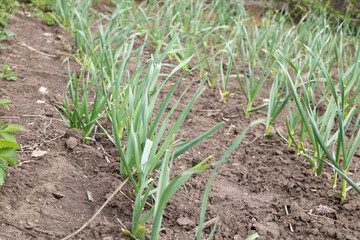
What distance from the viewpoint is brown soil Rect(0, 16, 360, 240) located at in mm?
1406

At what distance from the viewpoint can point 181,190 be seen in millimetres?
1669

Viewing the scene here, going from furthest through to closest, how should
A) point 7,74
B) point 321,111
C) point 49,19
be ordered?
point 49,19 → point 321,111 → point 7,74

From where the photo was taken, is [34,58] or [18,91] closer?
[18,91]

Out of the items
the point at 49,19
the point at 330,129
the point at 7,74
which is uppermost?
the point at 330,129

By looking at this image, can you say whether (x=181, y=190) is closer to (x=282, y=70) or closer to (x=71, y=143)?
(x=71, y=143)

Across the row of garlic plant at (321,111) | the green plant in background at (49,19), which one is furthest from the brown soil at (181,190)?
the green plant in background at (49,19)

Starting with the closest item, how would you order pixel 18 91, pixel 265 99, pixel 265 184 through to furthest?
pixel 265 184 → pixel 18 91 → pixel 265 99

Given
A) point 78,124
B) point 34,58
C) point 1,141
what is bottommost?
point 34,58

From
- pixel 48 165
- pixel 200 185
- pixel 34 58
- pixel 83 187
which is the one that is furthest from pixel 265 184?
pixel 34 58

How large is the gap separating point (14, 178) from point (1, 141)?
21 centimetres

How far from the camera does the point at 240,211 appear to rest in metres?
1.58

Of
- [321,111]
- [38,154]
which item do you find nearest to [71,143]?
[38,154]

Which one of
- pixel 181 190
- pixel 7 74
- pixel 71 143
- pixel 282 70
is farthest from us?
pixel 7 74

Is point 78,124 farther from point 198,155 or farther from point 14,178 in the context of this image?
point 198,155
